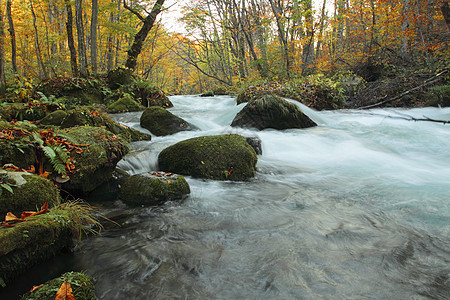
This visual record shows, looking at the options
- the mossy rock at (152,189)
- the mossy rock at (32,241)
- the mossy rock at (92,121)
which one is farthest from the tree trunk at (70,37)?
the mossy rock at (32,241)

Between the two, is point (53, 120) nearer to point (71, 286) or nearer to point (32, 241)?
point (32, 241)

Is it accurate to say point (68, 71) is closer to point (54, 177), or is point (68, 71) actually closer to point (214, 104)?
point (214, 104)

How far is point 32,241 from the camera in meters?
2.12

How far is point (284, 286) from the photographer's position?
2303 mm

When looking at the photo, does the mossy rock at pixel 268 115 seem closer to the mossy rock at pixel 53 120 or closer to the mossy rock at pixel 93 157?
the mossy rock at pixel 53 120

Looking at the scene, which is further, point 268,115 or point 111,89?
point 111,89

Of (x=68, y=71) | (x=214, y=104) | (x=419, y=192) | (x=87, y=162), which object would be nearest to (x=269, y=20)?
(x=214, y=104)

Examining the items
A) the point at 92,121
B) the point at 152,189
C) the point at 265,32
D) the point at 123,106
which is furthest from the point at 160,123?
the point at 265,32

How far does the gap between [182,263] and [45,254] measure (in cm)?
123

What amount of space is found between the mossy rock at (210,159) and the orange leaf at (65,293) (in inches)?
129

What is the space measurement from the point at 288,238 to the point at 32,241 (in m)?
2.55

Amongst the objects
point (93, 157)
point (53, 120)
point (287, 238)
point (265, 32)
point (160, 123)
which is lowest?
point (287, 238)

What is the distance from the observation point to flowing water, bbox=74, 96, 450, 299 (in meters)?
2.29

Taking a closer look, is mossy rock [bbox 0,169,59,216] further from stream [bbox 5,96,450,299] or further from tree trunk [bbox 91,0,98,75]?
tree trunk [bbox 91,0,98,75]
